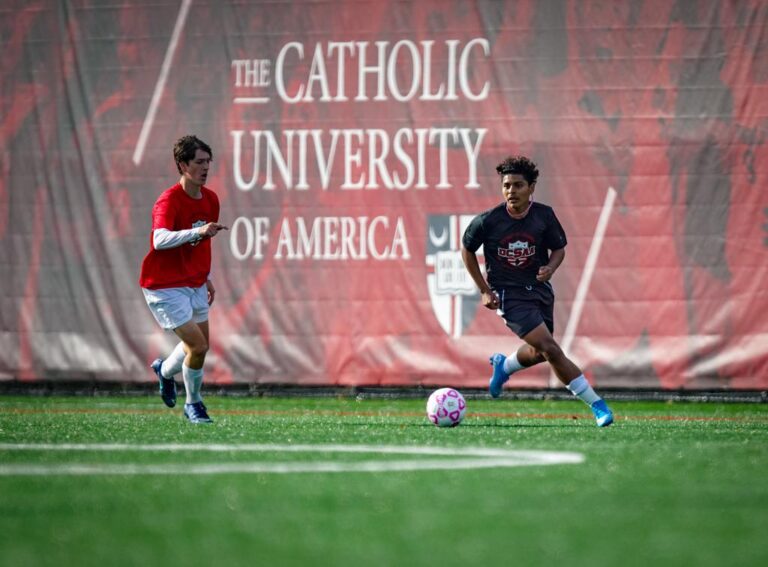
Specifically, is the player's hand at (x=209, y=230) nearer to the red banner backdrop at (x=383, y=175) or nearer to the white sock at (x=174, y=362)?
the white sock at (x=174, y=362)

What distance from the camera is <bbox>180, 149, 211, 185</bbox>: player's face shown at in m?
8.40

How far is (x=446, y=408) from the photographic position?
8156mm

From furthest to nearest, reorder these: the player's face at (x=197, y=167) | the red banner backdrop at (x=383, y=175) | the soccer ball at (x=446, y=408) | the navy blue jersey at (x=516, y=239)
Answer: the red banner backdrop at (x=383, y=175) → the navy blue jersey at (x=516, y=239) → the player's face at (x=197, y=167) → the soccer ball at (x=446, y=408)

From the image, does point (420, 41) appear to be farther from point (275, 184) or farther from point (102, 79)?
point (102, 79)

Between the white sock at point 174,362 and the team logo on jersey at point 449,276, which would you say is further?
the team logo on jersey at point 449,276

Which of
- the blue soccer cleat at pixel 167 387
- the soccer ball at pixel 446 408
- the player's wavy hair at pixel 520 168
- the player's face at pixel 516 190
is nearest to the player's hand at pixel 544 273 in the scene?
the player's face at pixel 516 190

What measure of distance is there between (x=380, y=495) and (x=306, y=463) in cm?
109

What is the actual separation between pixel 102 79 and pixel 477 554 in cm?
972

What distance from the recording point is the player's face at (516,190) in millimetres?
8594

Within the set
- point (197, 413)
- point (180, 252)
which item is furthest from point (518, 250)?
point (197, 413)

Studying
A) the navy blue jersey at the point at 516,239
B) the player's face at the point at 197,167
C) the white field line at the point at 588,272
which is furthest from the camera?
the white field line at the point at 588,272

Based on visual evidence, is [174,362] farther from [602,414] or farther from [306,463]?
[306,463]

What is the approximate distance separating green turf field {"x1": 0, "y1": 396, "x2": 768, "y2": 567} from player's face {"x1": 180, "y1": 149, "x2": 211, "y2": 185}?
1.55 m

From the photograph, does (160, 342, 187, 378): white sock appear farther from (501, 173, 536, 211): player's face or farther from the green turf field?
(501, 173, 536, 211): player's face
